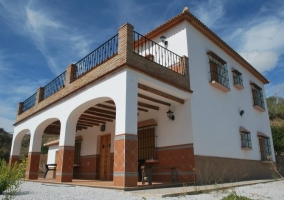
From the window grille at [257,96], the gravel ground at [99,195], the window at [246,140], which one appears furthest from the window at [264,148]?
the gravel ground at [99,195]

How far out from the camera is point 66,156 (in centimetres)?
881

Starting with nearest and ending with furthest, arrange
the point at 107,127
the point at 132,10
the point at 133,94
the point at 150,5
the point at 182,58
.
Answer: the point at 133,94, the point at 132,10, the point at 150,5, the point at 182,58, the point at 107,127

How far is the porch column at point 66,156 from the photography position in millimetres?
8703

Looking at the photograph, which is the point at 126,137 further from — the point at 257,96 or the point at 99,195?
the point at 257,96

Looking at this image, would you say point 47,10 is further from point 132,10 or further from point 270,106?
point 270,106

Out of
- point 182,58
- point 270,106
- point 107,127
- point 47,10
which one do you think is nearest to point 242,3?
point 182,58

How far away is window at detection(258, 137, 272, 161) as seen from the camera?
1324 centimetres

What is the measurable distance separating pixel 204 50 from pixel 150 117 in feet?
12.5

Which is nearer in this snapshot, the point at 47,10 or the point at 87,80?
the point at 47,10

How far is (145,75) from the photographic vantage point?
7.58 m

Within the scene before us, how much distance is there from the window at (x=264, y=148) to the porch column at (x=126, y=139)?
31.2 ft

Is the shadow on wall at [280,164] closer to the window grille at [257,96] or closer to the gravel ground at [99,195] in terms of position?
the window grille at [257,96]

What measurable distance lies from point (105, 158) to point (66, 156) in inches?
138

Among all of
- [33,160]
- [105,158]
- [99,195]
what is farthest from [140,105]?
[33,160]
